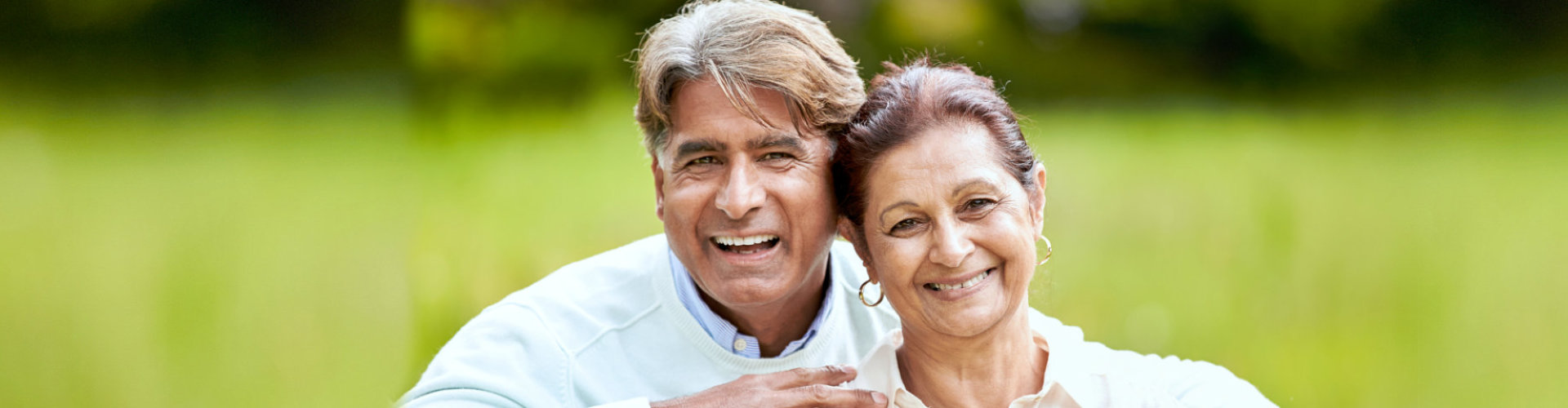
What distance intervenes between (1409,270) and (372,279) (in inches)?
113

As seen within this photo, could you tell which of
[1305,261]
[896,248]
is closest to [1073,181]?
[1305,261]

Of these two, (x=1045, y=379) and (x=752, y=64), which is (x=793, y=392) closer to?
(x=1045, y=379)

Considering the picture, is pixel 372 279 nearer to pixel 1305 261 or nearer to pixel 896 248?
pixel 896 248

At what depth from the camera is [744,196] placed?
78.7 inches

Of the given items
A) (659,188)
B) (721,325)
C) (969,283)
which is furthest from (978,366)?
(659,188)

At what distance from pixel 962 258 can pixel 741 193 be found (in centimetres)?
45

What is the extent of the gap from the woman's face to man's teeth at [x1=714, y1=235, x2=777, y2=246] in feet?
0.96

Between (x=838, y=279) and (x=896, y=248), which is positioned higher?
(x=896, y=248)

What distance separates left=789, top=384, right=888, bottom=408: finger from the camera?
190 cm

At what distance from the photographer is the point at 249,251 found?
0.40 metres

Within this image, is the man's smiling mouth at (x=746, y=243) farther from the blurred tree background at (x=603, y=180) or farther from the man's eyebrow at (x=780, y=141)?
the blurred tree background at (x=603, y=180)

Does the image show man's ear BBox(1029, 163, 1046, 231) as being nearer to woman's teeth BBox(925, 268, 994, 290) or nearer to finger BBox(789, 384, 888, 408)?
woman's teeth BBox(925, 268, 994, 290)

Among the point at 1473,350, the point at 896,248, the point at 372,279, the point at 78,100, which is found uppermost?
the point at 78,100

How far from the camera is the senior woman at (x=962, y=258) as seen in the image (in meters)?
1.79
